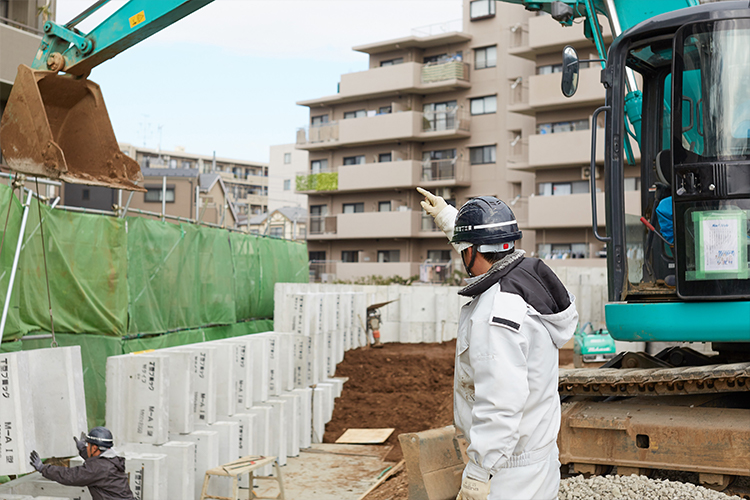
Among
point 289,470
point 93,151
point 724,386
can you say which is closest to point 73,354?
point 93,151

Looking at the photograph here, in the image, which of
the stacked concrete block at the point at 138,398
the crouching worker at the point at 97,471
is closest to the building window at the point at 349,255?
the stacked concrete block at the point at 138,398

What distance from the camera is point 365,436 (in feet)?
33.4

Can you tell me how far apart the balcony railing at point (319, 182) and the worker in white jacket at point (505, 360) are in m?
31.4

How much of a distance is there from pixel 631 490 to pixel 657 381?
31.7 inches

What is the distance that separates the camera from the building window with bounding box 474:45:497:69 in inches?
1211

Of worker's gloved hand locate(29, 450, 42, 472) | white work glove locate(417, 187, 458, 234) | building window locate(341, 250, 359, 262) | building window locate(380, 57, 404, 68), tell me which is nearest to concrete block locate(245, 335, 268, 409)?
worker's gloved hand locate(29, 450, 42, 472)

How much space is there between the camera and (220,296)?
1257cm

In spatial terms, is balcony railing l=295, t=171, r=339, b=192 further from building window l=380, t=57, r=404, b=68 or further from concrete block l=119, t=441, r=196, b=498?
concrete block l=119, t=441, r=196, b=498

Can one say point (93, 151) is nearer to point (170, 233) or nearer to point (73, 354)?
point (73, 354)

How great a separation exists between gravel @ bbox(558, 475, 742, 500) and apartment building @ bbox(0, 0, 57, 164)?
1103 centimetres

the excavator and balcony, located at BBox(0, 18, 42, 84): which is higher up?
balcony, located at BBox(0, 18, 42, 84)

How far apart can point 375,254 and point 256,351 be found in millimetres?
24924

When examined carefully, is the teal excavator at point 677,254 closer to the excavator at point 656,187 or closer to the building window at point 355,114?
the excavator at point 656,187

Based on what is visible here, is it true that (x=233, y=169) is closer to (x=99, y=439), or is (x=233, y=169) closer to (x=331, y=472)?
(x=331, y=472)
